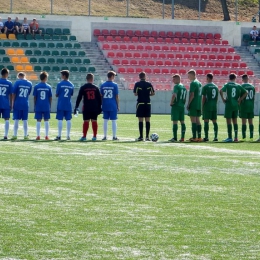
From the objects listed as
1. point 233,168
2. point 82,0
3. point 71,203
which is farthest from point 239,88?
point 82,0

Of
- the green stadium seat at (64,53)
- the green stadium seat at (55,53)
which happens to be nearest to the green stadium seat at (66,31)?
the green stadium seat at (64,53)

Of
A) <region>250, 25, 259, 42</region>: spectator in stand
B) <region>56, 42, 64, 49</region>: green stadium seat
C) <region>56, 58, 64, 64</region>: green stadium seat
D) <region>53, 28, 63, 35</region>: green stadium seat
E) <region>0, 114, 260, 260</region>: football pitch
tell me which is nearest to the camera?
<region>0, 114, 260, 260</region>: football pitch

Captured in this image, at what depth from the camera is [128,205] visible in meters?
9.33

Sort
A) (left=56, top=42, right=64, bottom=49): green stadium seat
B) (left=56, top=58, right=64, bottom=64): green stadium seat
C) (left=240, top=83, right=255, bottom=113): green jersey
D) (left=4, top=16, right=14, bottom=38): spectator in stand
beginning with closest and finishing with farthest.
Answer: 1. (left=240, top=83, right=255, bottom=113): green jersey
2. (left=56, top=58, right=64, bottom=64): green stadium seat
3. (left=4, top=16, right=14, bottom=38): spectator in stand
4. (left=56, top=42, right=64, bottom=49): green stadium seat

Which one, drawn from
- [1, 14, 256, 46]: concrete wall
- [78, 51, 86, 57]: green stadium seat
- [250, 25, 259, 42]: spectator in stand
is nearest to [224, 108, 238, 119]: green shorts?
[78, 51, 86, 57]: green stadium seat

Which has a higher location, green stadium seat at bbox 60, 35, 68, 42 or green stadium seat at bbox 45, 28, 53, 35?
green stadium seat at bbox 45, 28, 53, 35

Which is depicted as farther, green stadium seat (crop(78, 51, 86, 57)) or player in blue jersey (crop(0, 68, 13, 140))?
green stadium seat (crop(78, 51, 86, 57))

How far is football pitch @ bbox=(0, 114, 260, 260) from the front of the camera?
7.13m

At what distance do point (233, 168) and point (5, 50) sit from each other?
30.7 metres

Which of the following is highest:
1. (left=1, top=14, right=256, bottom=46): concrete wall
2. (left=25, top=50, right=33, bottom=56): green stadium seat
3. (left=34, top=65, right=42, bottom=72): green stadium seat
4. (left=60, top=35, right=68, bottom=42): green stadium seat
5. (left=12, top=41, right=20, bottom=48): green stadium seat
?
(left=1, top=14, right=256, bottom=46): concrete wall

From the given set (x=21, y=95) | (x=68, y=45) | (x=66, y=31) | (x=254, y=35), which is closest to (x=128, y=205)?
(x=21, y=95)

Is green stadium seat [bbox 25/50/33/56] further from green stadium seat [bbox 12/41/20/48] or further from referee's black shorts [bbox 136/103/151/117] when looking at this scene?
referee's black shorts [bbox 136/103/151/117]

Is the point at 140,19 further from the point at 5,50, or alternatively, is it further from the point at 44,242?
the point at 44,242

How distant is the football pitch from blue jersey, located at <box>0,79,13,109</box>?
4.18 meters
